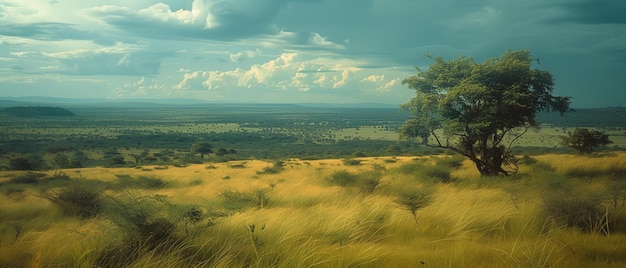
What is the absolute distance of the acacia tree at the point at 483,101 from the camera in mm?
15390

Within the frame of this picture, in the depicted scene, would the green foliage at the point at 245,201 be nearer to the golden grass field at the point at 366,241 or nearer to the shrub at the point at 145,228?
the golden grass field at the point at 366,241

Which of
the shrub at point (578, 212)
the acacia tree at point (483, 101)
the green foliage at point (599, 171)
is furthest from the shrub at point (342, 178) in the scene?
the shrub at point (578, 212)

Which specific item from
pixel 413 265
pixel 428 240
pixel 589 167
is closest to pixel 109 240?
pixel 413 265

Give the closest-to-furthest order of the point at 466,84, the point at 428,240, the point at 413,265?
the point at 413,265 < the point at 428,240 < the point at 466,84

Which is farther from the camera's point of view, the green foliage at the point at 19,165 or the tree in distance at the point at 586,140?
the green foliage at the point at 19,165

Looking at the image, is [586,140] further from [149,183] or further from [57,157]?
[57,157]

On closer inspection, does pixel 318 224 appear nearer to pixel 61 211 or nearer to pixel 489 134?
pixel 61 211

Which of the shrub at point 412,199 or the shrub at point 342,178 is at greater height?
the shrub at point 412,199

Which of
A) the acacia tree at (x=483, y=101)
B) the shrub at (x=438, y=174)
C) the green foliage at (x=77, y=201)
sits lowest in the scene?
the shrub at (x=438, y=174)

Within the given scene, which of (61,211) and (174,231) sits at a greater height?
(174,231)

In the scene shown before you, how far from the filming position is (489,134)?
16.1 meters

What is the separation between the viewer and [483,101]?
16.1 m

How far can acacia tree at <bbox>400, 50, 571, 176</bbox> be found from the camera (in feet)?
50.5

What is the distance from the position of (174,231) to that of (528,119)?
51.4ft
